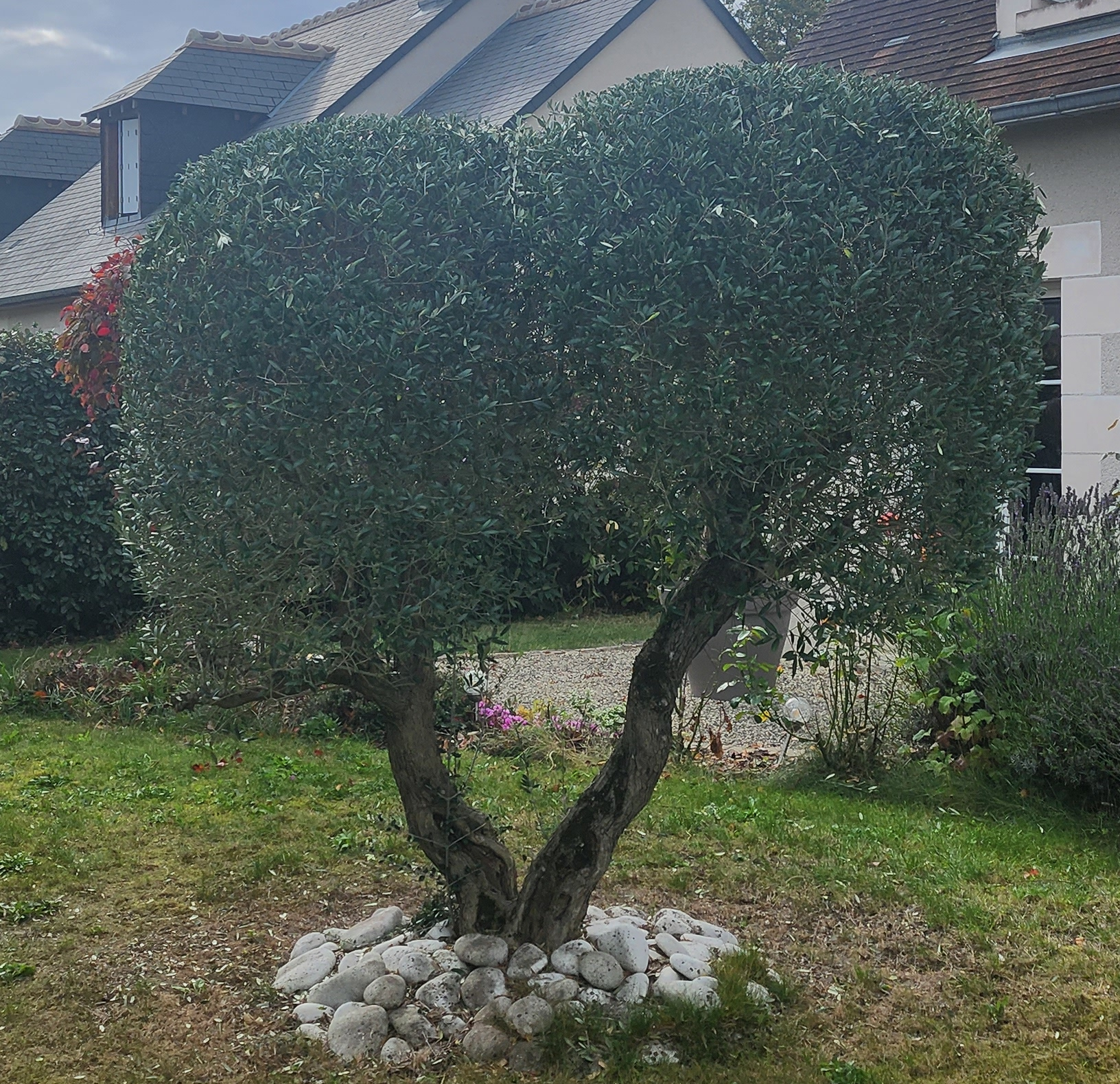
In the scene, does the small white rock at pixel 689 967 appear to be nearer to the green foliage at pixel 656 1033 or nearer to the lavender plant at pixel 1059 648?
the green foliage at pixel 656 1033

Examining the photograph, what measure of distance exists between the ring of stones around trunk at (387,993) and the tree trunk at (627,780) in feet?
1.29

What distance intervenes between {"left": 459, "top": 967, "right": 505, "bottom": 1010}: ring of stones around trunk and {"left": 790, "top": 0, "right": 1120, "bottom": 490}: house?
5234 millimetres

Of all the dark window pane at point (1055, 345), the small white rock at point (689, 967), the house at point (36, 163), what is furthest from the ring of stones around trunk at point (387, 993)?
the house at point (36, 163)

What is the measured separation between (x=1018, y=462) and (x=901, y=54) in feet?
22.2

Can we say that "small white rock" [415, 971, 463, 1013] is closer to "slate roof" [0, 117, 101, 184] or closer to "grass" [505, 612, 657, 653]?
"grass" [505, 612, 657, 653]

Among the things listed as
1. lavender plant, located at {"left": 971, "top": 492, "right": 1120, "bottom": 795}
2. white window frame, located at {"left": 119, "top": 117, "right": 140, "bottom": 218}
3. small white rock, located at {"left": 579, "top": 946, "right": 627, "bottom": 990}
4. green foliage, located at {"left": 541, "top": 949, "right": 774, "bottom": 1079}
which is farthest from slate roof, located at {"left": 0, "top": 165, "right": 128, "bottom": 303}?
green foliage, located at {"left": 541, "top": 949, "right": 774, "bottom": 1079}

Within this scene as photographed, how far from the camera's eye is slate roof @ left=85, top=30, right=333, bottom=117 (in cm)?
1642

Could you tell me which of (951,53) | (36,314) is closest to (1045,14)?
(951,53)

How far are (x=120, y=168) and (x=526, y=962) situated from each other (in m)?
16.3

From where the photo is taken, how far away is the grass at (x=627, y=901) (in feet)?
11.5

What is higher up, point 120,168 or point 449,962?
point 120,168

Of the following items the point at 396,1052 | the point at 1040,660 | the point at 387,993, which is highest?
the point at 1040,660

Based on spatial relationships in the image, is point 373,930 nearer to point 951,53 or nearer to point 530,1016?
point 530,1016

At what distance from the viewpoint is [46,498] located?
10172 millimetres
